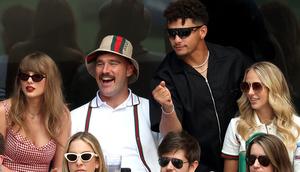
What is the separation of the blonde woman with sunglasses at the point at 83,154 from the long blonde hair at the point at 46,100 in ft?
1.46

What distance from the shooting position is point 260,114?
568 centimetres

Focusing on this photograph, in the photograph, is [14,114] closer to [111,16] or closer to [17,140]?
[17,140]

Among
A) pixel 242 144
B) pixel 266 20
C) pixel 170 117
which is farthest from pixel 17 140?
pixel 266 20

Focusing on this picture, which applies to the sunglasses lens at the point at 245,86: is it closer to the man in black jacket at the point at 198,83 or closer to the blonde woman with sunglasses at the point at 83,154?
the man in black jacket at the point at 198,83

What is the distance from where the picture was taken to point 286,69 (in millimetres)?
6867

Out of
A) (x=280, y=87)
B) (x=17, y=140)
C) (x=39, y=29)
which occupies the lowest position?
(x=17, y=140)

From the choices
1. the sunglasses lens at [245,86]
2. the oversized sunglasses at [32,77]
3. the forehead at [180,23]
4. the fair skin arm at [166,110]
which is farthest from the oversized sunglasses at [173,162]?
the oversized sunglasses at [32,77]

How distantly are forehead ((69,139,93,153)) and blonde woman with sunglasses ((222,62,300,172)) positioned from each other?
3.02 ft

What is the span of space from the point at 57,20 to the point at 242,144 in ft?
6.49

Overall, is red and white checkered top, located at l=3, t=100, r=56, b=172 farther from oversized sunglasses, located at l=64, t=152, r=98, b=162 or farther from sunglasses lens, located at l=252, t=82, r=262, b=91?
sunglasses lens, located at l=252, t=82, r=262, b=91

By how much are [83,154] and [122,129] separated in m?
0.59

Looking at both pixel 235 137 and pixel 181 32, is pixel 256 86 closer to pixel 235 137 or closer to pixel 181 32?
pixel 235 137

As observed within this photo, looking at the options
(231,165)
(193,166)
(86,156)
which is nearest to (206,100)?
(231,165)

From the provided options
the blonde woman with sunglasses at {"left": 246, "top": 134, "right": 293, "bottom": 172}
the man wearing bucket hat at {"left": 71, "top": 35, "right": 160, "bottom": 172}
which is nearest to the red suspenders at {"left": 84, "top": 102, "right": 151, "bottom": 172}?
the man wearing bucket hat at {"left": 71, "top": 35, "right": 160, "bottom": 172}
